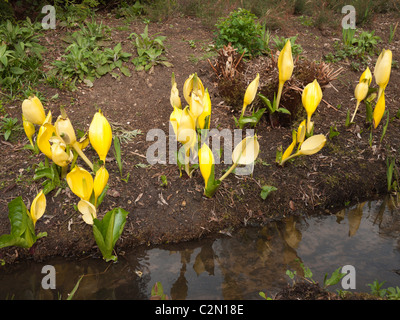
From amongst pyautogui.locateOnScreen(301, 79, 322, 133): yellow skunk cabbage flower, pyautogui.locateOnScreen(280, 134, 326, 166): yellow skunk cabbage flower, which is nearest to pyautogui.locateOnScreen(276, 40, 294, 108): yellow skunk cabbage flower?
pyautogui.locateOnScreen(301, 79, 322, 133): yellow skunk cabbage flower

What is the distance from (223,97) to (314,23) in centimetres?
243

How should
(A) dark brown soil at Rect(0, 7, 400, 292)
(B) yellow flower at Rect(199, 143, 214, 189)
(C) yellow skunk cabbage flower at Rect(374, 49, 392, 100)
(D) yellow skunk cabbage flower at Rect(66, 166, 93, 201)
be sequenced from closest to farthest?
1. (D) yellow skunk cabbage flower at Rect(66, 166, 93, 201)
2. (B) yellow flower at Rect(199, 143, 214, 189)
3. (A) dark brown soil at Rect(0, 7, 400, 292)
4. (C) yellow skunk cabbage flower at Rect(374, 49, 392, 100)

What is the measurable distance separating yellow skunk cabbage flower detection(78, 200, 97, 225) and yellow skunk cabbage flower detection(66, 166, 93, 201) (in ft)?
0.13

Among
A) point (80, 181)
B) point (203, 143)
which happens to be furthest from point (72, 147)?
point (203, 143)

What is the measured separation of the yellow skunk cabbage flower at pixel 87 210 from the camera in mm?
2551

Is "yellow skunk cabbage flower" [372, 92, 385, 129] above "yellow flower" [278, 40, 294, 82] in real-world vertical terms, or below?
below

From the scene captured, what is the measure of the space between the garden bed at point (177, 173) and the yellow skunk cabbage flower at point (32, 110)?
49 cm

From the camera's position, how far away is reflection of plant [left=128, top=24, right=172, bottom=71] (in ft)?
13.9

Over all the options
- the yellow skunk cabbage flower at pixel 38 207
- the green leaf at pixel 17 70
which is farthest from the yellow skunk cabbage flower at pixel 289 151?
the green leaf at pixel 17 70

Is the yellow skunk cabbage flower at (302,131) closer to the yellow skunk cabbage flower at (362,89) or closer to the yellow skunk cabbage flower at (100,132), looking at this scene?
the yellow skunk cabbage flower at (362,89)

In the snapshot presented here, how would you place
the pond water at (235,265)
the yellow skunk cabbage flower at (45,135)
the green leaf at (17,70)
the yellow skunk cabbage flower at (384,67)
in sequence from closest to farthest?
the pond water at (235,265) → the yellow skunk cabbage flower at (45,135) → the yellow skunk cabbage flower at (384,67) → the green leaf at (17,70)

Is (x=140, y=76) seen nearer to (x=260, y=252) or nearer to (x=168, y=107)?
(x=168, y=107)

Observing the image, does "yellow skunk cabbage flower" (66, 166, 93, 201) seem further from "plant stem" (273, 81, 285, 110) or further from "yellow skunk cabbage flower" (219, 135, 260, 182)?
"plant stem" (273, 81, 285, 110)
